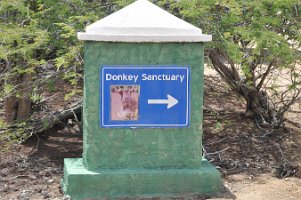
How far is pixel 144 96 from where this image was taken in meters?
5.62

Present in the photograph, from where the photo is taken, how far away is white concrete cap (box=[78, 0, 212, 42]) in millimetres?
5512

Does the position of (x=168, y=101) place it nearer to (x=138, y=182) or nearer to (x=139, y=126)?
(x=139, y=126)

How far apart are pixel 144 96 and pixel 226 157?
222 cm

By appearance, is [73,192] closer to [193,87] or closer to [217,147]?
[193,87]

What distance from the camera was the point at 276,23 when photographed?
6.97 meters

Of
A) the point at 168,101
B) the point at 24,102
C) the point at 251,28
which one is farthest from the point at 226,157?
the point at 24,102

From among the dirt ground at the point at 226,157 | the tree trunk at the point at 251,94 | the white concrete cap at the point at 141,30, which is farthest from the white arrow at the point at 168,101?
the tree trunk at the point at 251,94

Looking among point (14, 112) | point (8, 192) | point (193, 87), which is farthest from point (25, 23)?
point (193, 87)

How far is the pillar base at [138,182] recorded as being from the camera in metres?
5.53

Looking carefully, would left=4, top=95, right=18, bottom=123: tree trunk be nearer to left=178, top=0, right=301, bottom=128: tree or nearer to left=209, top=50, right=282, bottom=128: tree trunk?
left=178, top=0, right=301, bottom=128: tree

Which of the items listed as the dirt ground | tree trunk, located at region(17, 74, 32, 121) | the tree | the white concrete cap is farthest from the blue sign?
tree trunk, located at region(17, 74, 32, 121)

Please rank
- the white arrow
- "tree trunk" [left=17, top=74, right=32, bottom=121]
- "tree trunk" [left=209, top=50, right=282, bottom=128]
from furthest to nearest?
1. "tree trunk" [left=209, top=50, right=282, bottom=128]
2. "tree trunk" [left=17, top=74, right=32, bottom=121]
3. the white arrow

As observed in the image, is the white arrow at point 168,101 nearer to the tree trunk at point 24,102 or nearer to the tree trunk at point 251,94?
the tree trunk at point 24,102

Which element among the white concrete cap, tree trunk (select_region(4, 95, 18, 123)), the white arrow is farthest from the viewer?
tree trunk (select_region(4, 95, 18, 123))
